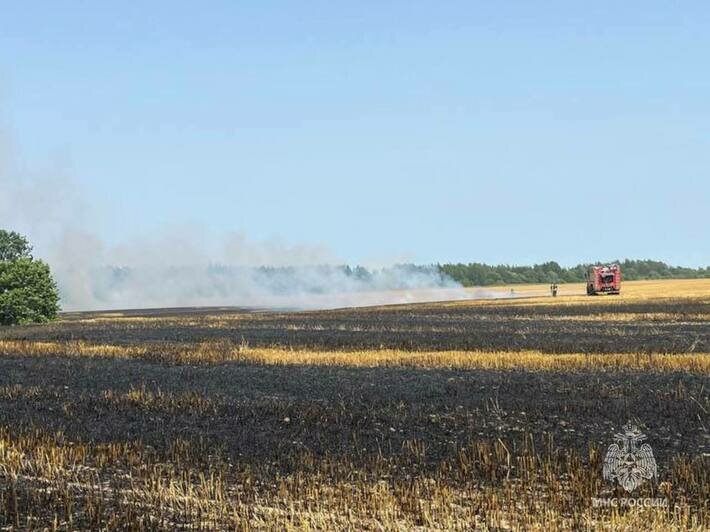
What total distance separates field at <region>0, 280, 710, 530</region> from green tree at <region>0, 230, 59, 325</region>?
113 ft

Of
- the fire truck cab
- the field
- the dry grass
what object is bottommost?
the field

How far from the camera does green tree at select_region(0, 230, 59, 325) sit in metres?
63.2

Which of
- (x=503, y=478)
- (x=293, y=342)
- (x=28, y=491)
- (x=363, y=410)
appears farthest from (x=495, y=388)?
(x=293, y=342)

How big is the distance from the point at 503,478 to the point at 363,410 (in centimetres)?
628

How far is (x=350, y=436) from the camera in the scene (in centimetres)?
1511

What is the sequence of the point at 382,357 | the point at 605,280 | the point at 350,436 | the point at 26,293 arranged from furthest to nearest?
1. the point at 605,280
2. the point at 26,293
3. the point at 382,357
4. the point at 350,436

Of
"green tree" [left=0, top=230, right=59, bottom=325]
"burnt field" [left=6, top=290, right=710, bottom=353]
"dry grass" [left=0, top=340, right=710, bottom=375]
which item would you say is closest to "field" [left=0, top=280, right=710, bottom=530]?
"dry grass" [left=0, top=340, right=710, bottom=375]

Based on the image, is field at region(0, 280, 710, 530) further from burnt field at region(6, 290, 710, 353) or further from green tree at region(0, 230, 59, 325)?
green tree at region(0, 230, 59, 325)

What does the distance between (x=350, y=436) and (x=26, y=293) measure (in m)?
55.6

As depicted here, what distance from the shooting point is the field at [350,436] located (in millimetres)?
10211

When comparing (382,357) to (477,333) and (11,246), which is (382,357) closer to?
(477,333)

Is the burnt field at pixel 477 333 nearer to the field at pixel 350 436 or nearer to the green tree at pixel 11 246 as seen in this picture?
the field at pixel 350 436

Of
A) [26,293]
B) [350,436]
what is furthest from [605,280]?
[350,436]

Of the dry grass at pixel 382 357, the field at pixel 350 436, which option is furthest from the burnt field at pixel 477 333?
the dry grass at pixel 382 357
